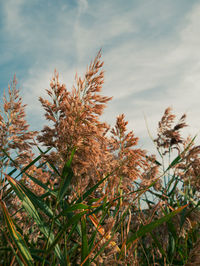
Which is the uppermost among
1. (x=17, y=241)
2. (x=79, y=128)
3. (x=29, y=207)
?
(x=79, y=128)

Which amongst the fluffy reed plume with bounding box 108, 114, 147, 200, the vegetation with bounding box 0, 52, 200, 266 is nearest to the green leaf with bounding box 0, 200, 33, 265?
the vegetation with bounding box 0, 52, 200, 266

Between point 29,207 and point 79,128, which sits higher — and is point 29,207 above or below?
below

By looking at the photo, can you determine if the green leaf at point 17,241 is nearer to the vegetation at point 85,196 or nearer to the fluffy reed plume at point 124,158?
the vegetation at point 85,196

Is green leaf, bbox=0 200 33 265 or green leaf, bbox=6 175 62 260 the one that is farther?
green leaf, bbox=6 175 62 260

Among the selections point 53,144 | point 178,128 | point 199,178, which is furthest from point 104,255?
point 178,128

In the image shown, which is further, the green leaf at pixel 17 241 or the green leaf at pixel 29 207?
the green leaf at pixel 29 207

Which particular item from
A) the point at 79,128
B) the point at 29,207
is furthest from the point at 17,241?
the point at 79,128

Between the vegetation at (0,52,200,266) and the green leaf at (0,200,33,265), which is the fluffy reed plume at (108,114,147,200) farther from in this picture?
the green leaf at (0,200,33,265)

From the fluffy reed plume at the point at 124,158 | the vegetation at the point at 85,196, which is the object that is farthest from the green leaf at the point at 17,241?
the fluffy reed plume at the point at 124,158

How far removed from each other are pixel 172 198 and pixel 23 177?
5.91 feet

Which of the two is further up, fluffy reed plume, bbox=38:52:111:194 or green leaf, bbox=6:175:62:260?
fluffy reed plume, bbox=38:52:111:194

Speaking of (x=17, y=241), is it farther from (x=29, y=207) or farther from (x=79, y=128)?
(x=79, y=128)

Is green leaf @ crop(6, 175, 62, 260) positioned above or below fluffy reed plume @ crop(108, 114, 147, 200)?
below

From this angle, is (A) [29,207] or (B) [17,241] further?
(A) [29,207]
